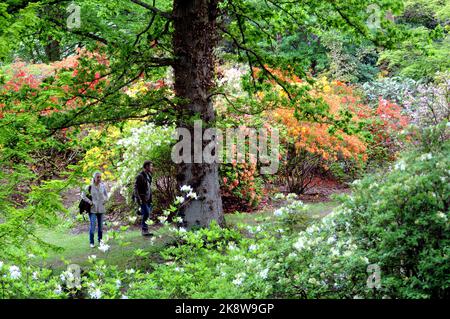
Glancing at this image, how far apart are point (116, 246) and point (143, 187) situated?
4.14 feet

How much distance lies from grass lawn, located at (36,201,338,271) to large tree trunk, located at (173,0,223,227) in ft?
2.10

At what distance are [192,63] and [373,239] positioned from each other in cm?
496

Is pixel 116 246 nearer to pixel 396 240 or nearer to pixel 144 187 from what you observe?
pixel 144 187

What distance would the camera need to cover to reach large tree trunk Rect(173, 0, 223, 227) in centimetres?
787

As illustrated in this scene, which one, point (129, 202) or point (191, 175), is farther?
point (129, 202)

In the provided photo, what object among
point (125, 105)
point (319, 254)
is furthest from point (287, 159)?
point (319, 254)

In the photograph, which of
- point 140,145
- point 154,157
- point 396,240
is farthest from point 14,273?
point 140,145

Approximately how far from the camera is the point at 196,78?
8.03 meters

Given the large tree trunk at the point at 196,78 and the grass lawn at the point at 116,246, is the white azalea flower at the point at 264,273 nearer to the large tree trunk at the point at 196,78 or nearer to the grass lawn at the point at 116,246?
the grass lawn at the point at 116,246

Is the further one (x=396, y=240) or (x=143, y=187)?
(x=143, y=187)

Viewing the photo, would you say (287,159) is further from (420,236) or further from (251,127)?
(420,236)

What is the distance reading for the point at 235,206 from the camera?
12.7 m

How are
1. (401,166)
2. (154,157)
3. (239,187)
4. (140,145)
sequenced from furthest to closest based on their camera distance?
1. (239,187)
2. (140,145)
3. (154,157)
4. (401,166)

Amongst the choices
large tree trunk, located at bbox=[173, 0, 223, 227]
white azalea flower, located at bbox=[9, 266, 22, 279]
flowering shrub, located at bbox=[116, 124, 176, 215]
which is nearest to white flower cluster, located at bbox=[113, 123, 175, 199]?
flowering shrub, located at bbox=[116, 124, 176, 215]
